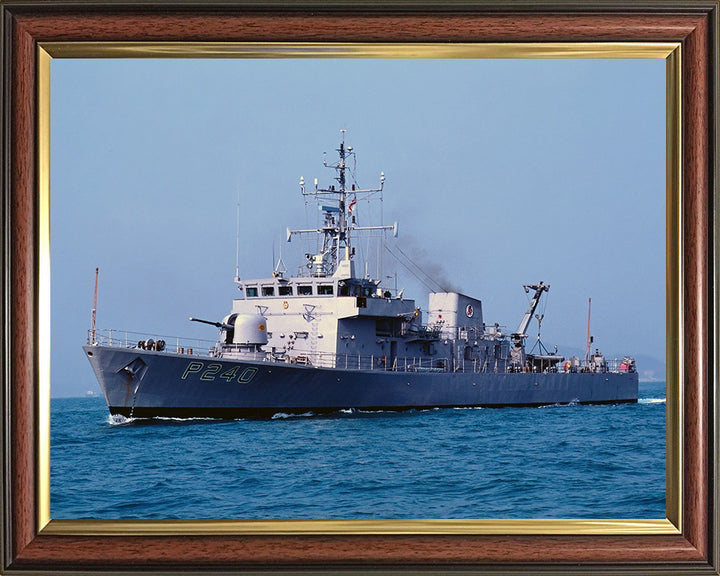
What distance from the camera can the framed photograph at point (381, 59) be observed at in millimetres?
4625

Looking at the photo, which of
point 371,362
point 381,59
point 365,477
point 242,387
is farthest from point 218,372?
point 381,59

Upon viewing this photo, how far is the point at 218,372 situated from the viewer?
18.0 metres

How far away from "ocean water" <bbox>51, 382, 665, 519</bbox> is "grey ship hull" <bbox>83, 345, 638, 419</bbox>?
383cm

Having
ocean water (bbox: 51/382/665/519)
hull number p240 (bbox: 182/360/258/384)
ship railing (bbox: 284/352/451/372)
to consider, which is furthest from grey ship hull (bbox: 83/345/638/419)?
ocean water (bbox: 51/382/665/519)

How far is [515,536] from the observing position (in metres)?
4.63

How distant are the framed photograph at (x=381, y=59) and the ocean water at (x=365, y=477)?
0.64 ft

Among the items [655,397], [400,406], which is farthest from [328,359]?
[655,397]

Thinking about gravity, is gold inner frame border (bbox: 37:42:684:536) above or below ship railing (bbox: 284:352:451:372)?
above

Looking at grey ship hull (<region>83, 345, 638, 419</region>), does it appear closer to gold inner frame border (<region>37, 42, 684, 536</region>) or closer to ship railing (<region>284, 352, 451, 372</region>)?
ship railing (<region>284, 352, 451, 372</region>)

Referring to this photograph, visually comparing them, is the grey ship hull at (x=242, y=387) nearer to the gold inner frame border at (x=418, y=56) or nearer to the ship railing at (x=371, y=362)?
the ship railing at (x=371, y=362)

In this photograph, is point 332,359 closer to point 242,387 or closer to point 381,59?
point 242,387

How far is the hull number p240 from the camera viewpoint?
17.8 m

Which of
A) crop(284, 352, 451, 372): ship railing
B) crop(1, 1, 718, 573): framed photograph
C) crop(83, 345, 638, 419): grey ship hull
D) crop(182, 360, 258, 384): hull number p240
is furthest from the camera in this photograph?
crop(284, 352, 451, 372): ship railing

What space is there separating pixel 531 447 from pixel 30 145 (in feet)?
27.3
